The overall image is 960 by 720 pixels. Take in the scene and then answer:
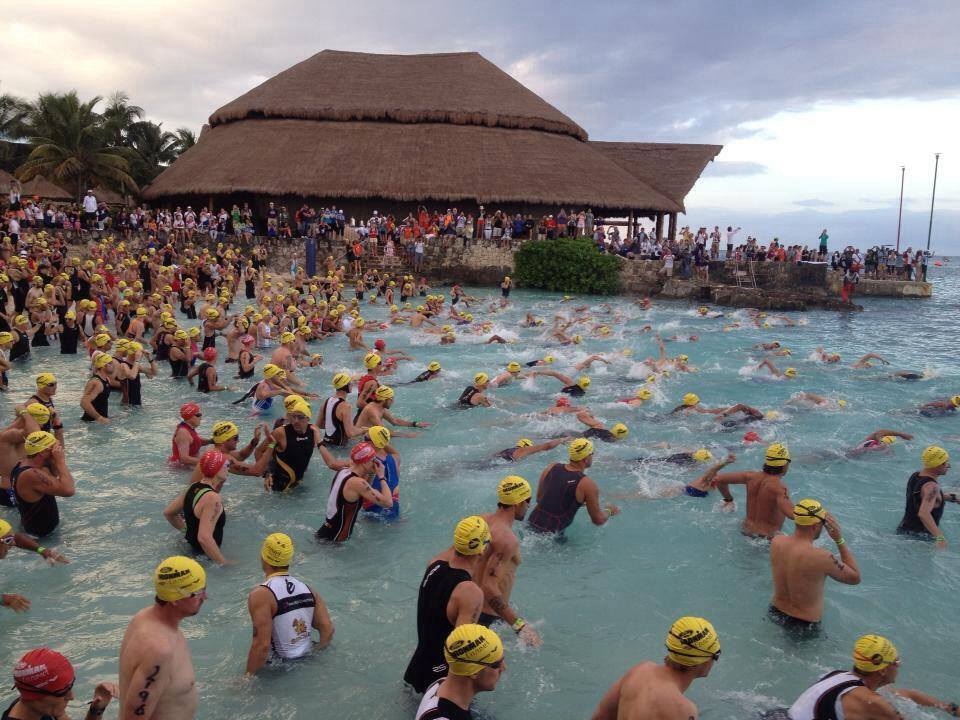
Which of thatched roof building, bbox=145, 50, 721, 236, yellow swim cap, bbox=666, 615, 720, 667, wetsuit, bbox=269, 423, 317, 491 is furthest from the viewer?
thatched roof building, bbox=145, 50, 721, 236

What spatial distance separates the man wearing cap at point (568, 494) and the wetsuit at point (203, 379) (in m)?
7.13

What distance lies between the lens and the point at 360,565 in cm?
675

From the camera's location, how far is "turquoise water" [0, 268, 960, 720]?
5.18 meters

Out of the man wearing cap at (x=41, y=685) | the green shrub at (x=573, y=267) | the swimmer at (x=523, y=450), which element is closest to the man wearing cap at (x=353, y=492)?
the swimmer at (x=523, y=450)

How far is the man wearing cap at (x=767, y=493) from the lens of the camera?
21.3 feet

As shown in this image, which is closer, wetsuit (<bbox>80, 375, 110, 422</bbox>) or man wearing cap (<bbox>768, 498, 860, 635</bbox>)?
man wearing cap (<bbox>768, 498, 860, 635</bbox>)

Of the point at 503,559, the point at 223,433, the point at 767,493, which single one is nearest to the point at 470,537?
the point at 503,559

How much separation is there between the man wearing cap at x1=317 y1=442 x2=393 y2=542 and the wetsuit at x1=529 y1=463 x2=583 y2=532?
1497mm

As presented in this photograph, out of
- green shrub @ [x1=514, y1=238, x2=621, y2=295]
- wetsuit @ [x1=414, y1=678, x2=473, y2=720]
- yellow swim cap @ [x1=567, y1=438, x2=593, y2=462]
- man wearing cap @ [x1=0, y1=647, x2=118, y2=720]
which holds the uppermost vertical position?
green shrub @ [x1=514, y1=238, x2=621, y2=295]

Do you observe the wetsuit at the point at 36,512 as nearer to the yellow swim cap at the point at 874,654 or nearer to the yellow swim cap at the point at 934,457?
the yellow swim cap at the point at 874,654

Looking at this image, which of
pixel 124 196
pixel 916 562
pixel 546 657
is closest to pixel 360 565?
pixel 546 657

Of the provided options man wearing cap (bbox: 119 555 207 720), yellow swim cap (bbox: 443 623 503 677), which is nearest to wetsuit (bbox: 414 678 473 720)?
yellow swim cap (bbox: 443 623 503 677)

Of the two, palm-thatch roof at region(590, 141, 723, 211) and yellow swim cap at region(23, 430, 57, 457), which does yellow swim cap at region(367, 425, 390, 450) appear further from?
palm-thatch roof at region(590, 141, 723, 211)

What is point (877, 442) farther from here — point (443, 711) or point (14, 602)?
point (14, 602)
